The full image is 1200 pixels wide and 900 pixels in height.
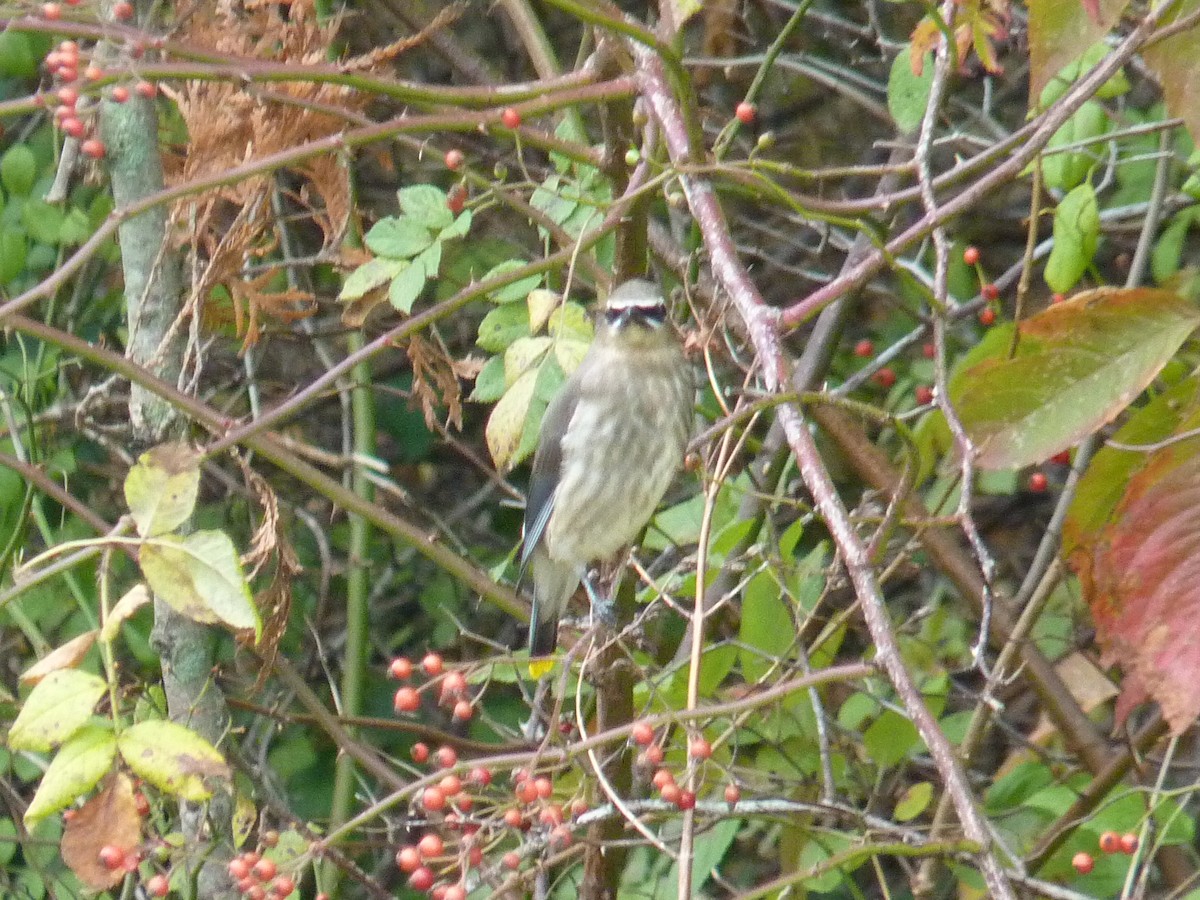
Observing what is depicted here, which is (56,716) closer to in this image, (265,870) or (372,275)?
(265,870)

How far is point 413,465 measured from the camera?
565cm

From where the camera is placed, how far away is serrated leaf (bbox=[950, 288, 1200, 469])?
2.38 metres

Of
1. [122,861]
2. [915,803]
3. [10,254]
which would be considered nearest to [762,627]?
[915,803]

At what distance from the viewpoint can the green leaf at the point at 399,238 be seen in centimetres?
288

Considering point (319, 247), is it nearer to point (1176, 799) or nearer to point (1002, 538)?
point (1002, 538)

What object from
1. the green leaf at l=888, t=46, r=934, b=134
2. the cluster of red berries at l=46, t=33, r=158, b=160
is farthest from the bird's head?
the cluster of red berries at l=46, t=33, r=158, b=160

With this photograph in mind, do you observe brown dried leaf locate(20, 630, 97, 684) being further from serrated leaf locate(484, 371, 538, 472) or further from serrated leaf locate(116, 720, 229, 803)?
serrated leaf locate(484, 371, 538, 472)

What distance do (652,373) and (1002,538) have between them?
7.44 feet

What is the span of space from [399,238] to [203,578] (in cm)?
98

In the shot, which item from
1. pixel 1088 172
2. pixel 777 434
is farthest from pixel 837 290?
pixel 777 434

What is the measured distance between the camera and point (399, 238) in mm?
2891

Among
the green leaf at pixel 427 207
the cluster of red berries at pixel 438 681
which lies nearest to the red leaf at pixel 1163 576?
the cluster of red berries at pixel 438 681

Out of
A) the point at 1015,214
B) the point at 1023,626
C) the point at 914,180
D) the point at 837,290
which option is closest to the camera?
the point at 837,290

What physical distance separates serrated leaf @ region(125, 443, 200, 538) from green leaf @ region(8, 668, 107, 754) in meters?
0.22
